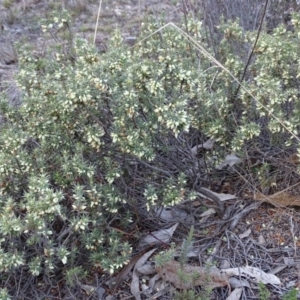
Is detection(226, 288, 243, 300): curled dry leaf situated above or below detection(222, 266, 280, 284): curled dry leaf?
below

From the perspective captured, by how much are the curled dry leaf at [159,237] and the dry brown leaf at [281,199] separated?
0.49 meters

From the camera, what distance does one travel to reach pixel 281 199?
2963mm

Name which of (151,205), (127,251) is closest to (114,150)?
(151,205)

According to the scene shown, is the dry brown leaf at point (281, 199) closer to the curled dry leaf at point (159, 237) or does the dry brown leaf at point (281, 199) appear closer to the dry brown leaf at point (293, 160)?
the dry brown leaf at point (293, 160)

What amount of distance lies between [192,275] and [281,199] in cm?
73

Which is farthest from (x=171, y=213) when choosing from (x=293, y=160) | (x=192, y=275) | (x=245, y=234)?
(x=293, y=160)

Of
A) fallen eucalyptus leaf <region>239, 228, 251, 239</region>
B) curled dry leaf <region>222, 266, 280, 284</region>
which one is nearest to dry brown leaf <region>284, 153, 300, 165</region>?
fallen eucalyptus leaf <region>239, 228, 251, 239</region>

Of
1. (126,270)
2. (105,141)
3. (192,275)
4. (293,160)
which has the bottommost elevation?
(126,270)

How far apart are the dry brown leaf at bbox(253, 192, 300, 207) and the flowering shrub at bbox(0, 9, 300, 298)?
0.28 metres

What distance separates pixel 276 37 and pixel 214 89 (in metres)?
0.53

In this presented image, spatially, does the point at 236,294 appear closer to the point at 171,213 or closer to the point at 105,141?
the point at 171,213

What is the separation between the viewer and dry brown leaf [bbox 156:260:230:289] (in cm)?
256

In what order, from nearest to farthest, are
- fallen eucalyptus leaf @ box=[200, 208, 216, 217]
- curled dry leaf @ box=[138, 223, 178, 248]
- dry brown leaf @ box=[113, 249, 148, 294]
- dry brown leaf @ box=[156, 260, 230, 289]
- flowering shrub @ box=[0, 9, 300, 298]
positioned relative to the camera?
flowering shrub @ box=[0, 9, 300, 298], dry brown leaf @ box=[156, 260, 230, 289], dry brown leaf @ box=[113, 249, 148, 294], curled dry leaf @ box=[138, 223, 178, 248], fallen eucalyptus leaf @ box=[200, 208, 216, 217]

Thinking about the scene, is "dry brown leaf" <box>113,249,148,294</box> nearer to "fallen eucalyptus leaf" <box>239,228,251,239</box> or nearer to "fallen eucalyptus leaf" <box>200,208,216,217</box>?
"fallen eucalyptus leaf" <box>200,208,216,217</box>
